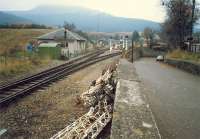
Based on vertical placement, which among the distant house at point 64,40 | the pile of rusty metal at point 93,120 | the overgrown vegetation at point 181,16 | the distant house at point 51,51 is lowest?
the pile of rusty metal at point 93,120

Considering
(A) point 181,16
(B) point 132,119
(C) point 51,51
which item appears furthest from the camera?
(A) point 181,16

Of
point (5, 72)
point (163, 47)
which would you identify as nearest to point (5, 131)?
point (5, 72)

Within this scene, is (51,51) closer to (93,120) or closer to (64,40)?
(64,40)

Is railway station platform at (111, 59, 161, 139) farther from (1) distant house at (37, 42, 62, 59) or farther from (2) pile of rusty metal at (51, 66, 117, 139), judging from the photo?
(1) distant house at (37, 42, 62, 59)

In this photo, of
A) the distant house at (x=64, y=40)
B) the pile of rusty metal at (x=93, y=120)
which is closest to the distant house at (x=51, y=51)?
the distant house at (x=64, y=40)

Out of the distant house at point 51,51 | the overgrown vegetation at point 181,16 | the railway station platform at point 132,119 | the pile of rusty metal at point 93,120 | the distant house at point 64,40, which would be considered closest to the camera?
the railway station platform at point 132,119

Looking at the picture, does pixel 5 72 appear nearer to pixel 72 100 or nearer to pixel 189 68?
pixel 72 100

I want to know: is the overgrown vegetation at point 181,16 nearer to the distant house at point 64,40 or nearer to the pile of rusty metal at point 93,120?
the distant house at point 64,40

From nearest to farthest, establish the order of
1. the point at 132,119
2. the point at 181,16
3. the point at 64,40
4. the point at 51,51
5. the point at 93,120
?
the point at 132,119 < the point at 93,120 < the point at 51,51 < the point at 64,40 < the point at 181,16

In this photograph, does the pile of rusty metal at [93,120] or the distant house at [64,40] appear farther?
the distant house at [64,40]

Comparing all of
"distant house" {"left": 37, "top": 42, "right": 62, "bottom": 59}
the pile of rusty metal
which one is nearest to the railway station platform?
the pile of rusty metal

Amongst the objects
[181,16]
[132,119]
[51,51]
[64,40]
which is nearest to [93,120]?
[132,119]

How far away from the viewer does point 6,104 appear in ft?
35.1

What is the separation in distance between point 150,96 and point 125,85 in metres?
4.29
